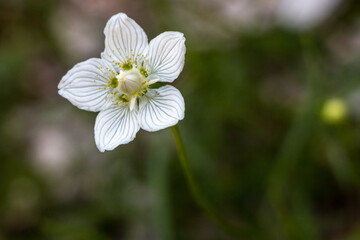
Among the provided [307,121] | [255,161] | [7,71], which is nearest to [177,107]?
[307,121]

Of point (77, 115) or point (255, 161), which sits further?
point (77, 115)

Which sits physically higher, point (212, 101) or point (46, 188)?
point (212, 101)

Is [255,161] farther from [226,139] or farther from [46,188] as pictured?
[46,188]

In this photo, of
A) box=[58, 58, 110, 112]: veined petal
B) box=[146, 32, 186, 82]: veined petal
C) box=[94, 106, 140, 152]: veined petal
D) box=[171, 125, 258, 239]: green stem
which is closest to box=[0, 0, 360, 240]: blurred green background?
box=[171, 125, 258, 239]: green stem

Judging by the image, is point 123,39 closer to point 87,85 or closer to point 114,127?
point 87,85

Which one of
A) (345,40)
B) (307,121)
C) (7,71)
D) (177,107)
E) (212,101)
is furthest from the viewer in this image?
(7,71)

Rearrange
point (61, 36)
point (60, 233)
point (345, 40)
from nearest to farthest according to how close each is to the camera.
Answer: point (60, 233) → point (345, 40) → point (61, 36)

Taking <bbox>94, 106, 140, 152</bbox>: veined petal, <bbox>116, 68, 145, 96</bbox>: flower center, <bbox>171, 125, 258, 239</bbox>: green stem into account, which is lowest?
<bbox>171, 125, 258, 239</bbox>: green stem

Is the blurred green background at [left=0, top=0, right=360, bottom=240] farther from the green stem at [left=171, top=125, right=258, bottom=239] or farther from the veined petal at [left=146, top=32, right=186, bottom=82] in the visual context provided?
the veined petal at [left=146, top=32, right=186, bottom=82]
